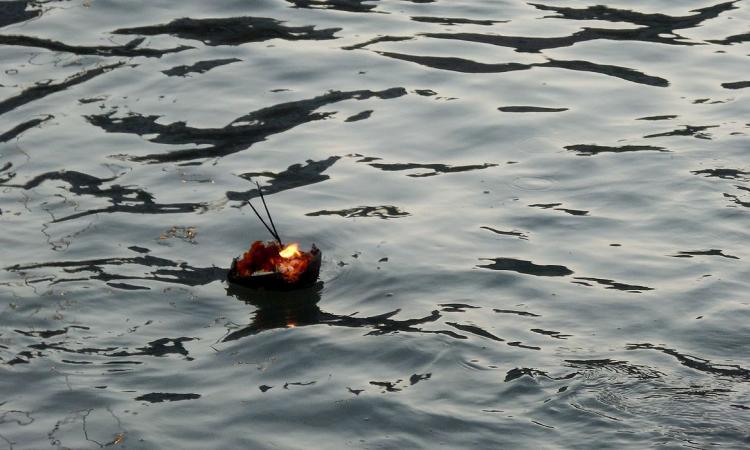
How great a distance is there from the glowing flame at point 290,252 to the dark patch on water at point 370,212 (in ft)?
3.33

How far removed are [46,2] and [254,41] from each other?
7.11 ft

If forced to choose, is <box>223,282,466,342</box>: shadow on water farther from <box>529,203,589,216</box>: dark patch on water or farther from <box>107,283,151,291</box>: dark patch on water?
<box>529,203,589,216</box>: dark patch on water

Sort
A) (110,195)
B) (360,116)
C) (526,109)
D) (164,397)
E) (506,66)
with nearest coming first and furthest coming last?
(164,397) → (110,195) → (360,116) → (526,109) → (506,66)

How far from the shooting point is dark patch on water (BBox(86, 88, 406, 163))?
9.52 metres

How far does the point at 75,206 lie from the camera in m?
8.59

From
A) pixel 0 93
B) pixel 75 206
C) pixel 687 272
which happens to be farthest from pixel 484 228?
pixel 0 93

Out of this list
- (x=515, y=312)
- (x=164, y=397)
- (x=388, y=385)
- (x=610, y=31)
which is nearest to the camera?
(x=164, y=397)

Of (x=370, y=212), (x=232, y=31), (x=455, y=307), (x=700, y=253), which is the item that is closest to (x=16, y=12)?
Answer: (x=232, y=31)

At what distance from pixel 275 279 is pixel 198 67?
3.87 metres

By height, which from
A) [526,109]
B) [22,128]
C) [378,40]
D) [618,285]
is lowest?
[618,285]

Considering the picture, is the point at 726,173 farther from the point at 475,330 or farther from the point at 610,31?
the point at 610,31

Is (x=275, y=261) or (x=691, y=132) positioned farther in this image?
(x=691, y=132)

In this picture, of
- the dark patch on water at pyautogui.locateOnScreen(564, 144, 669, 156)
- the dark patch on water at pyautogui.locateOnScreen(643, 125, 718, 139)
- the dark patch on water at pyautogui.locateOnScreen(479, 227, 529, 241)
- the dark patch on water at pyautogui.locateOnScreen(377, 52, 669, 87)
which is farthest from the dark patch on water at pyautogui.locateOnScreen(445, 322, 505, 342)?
the dark patch on water at pyautogui.locateOnScreen(377, 52, 669, 87)

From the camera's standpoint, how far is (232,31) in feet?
38.5
